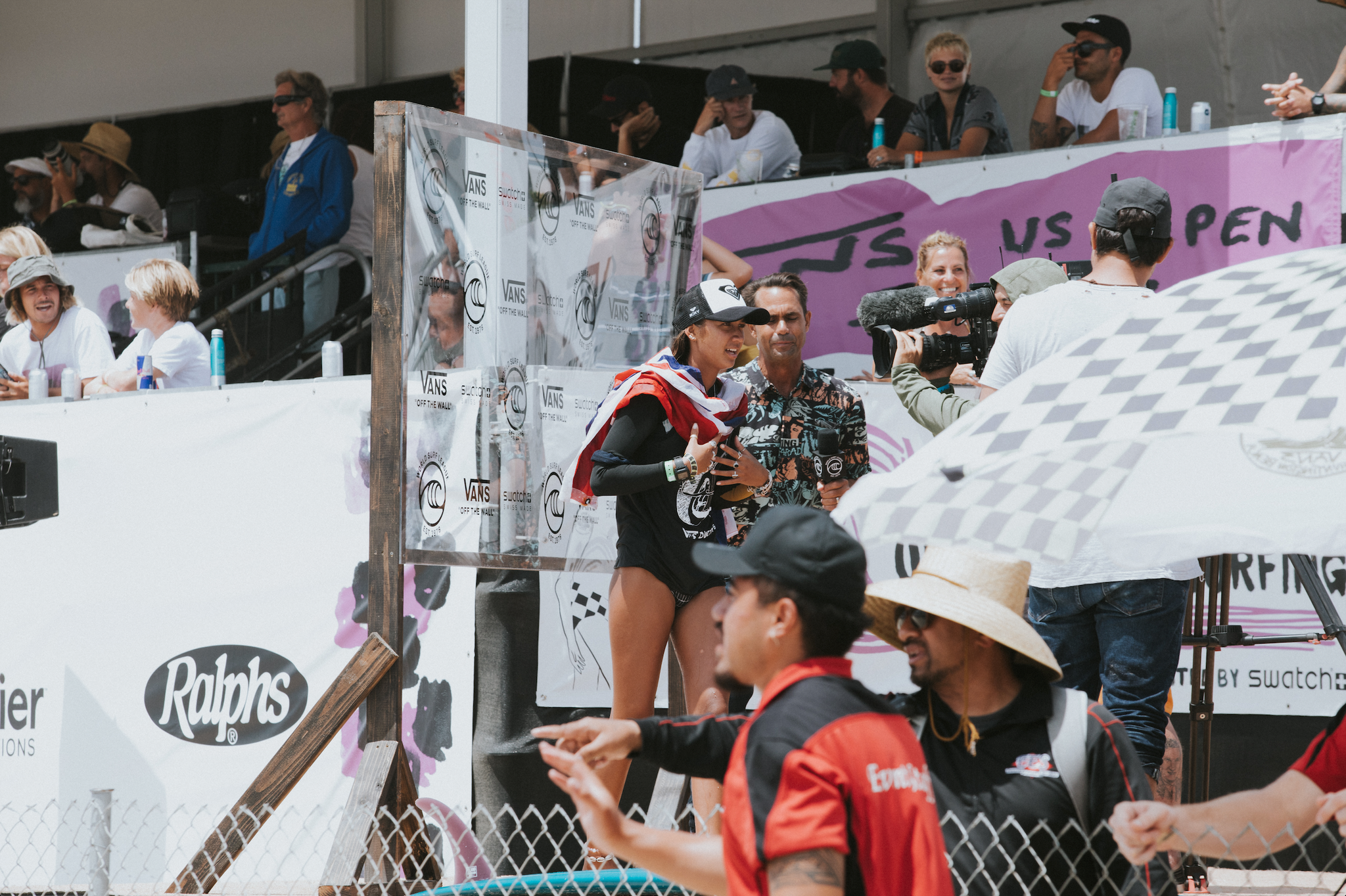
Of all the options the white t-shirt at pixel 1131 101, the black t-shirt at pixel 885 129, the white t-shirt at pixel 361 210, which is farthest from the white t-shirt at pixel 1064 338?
the white t-shirt at pixel 361 210

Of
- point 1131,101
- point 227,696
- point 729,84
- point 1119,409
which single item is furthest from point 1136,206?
point 729,84

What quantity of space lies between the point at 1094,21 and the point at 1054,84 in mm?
399

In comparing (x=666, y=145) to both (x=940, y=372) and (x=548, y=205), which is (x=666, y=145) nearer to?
(x=548, y=205)

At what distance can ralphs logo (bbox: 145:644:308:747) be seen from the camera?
18.4 feet

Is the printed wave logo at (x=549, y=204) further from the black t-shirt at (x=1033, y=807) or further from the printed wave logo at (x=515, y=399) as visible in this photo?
the black t-shirt at (x=1033, y=807)

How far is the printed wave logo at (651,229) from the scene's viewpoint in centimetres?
543

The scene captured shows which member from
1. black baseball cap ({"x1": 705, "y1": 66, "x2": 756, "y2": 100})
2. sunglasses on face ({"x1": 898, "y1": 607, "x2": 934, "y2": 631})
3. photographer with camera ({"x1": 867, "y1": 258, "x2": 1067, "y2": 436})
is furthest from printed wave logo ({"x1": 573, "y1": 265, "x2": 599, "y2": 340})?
black baseball cap ({"x1": 705, "y1": 66, "x2": 756, "y2": 100})

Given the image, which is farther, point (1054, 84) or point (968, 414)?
point (1054, 84)

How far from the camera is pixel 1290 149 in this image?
6.13 m

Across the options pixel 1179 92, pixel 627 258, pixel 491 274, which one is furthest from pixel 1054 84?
pixel 491 274

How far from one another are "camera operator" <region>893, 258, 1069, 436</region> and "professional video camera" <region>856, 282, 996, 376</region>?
1.5 inches

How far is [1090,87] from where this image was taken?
25.8ft

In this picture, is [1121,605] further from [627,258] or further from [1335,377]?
[627,258]

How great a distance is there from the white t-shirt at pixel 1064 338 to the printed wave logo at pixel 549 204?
5.53 feet
